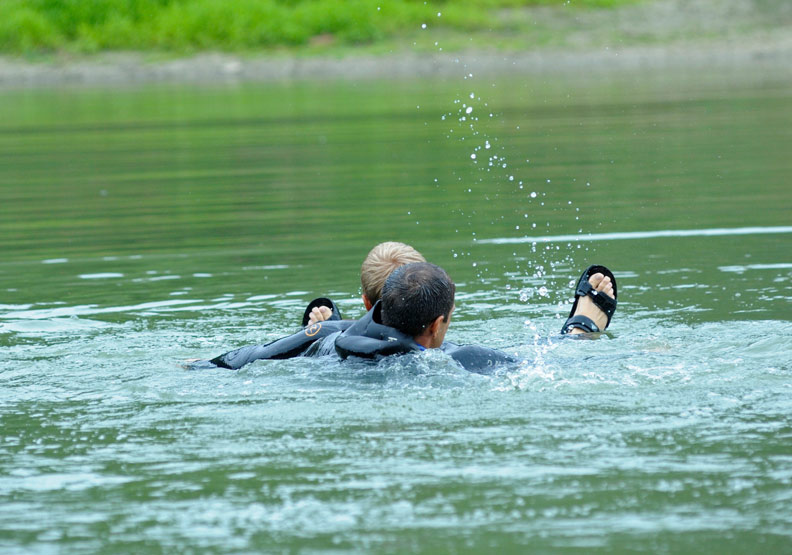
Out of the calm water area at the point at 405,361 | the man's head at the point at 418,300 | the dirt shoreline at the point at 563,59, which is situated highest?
the dirt shoreline at the point at 563,59

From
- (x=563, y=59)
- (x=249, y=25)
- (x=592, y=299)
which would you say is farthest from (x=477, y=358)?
(x=249, y=25)

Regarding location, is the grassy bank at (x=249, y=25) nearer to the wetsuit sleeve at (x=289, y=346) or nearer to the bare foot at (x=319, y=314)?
the bare foot at (x=319, y=314)

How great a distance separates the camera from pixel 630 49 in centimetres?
3706

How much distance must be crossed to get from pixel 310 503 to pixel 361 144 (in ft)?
51.9

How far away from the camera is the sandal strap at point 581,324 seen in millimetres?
7387

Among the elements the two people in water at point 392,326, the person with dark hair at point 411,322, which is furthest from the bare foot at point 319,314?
the person with dark hair at point 411,322

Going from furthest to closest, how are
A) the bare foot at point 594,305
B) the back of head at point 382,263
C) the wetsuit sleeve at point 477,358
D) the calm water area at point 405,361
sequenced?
the bare foot at point 594,305, the back of head at point 382,263, the wetsuit sleeve at point 477,358, the calm water area at point 405,361

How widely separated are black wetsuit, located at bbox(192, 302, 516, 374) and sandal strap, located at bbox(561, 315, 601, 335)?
3.76 ft

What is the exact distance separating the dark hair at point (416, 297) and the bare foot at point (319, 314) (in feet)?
3.69

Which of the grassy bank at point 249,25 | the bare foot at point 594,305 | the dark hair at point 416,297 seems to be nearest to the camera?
the dark hair at point 416,297

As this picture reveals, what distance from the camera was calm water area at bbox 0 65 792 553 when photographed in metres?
4.35

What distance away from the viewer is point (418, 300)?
20.0ft

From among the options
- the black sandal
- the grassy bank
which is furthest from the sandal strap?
the grassy bank

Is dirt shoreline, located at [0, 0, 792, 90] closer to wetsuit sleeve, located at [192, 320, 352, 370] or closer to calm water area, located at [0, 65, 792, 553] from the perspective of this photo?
calm water area, located at [0, 65, 792, 553]
